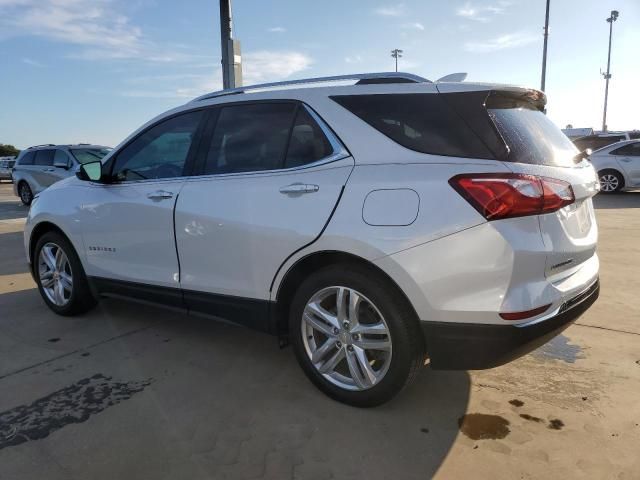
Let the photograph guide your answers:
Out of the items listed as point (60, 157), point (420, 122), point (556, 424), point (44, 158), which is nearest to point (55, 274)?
point (420, 122)

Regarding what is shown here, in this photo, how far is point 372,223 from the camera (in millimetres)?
2568

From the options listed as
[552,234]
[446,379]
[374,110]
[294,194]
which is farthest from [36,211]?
[552,234]

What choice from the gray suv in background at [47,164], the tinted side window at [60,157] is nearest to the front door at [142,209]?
the gray suv in background at [47,164]

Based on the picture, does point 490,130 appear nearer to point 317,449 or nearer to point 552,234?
point 552,234

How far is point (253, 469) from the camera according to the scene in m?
2.34

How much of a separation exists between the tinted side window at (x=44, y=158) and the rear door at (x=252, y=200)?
11910 millimetres

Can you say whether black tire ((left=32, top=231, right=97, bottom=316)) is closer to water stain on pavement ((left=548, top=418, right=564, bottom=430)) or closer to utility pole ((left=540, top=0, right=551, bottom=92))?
water stain on pavement ((left=548, top=418, right=564, bottom=430))

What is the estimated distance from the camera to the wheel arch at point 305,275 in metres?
2.61

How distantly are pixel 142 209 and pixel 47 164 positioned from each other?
1167 cm

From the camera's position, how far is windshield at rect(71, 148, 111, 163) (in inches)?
504

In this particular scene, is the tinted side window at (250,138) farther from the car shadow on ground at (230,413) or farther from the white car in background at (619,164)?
the white car in background at (619,164)

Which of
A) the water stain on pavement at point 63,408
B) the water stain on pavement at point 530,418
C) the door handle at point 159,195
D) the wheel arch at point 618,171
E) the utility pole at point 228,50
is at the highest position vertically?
the utility pole at point 228,50

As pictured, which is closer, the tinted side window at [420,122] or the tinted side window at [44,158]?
the tinted side window at [420,122]

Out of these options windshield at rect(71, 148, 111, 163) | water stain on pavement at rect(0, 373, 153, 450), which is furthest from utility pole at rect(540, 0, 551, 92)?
water stain on pavement at rect(0, 373, 153, 450)
